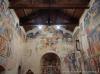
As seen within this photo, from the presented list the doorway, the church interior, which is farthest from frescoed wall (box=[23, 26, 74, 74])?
the doorway

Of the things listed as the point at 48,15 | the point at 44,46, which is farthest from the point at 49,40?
the point at 48,15

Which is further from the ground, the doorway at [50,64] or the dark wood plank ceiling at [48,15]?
the dark wood plank ceiling at [48,15]

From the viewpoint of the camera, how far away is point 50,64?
13.9 m

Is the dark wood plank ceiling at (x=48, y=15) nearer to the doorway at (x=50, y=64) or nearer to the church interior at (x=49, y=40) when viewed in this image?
the church interior at (x=49, y=40)

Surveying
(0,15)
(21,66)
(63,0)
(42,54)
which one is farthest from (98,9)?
(21,66)

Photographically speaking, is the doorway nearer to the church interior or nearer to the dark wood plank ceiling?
the church interior

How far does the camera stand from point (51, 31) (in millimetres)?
13906

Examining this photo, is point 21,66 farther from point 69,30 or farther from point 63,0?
point 63,0

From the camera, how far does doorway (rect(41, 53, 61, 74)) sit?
524 inches

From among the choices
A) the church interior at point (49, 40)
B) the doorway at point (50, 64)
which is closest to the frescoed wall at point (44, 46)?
the church interior at point (49, 40)

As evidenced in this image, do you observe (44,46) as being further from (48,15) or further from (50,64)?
(48,15)

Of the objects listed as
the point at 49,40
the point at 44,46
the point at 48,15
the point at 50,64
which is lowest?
the point at 50,64

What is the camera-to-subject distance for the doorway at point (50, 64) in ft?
43.6

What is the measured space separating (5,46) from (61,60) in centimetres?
683
